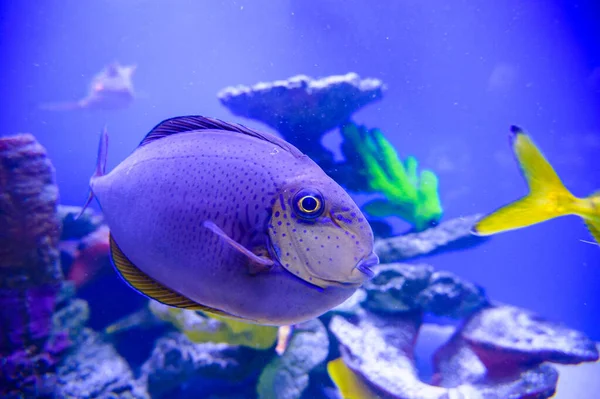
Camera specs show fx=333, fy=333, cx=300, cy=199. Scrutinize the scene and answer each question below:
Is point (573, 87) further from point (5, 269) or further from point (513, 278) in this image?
point (5, 269)

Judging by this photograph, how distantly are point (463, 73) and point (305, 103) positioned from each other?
386 inches

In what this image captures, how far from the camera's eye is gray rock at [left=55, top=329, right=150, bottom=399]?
295 centimetres

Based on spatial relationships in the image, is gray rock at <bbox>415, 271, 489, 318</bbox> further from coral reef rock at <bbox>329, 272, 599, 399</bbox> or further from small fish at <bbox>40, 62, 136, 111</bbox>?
small fish at <bbox>40, 62, 136, 111</bbox>

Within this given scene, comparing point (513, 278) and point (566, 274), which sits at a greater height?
point (566, 274)

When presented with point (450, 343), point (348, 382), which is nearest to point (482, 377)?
point (450, 343)

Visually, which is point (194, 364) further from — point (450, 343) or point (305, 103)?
point (305, 103)

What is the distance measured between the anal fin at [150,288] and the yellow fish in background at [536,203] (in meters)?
1.02

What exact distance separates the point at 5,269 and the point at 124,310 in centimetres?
154

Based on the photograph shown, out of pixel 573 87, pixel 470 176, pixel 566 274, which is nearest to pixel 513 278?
pixel 566 274

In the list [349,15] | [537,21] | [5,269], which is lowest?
[5,269]

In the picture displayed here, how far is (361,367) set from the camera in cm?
288

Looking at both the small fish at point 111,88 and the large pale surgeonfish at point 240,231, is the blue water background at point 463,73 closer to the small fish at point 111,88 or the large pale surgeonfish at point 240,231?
the small fish at point 111,88

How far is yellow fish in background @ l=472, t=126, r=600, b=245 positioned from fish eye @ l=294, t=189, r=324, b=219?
836mm

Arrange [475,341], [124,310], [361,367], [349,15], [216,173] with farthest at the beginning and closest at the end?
1. [349,15]
2. [124,310]
3. [475,341]
4. [361,367]
5. [216,173]
